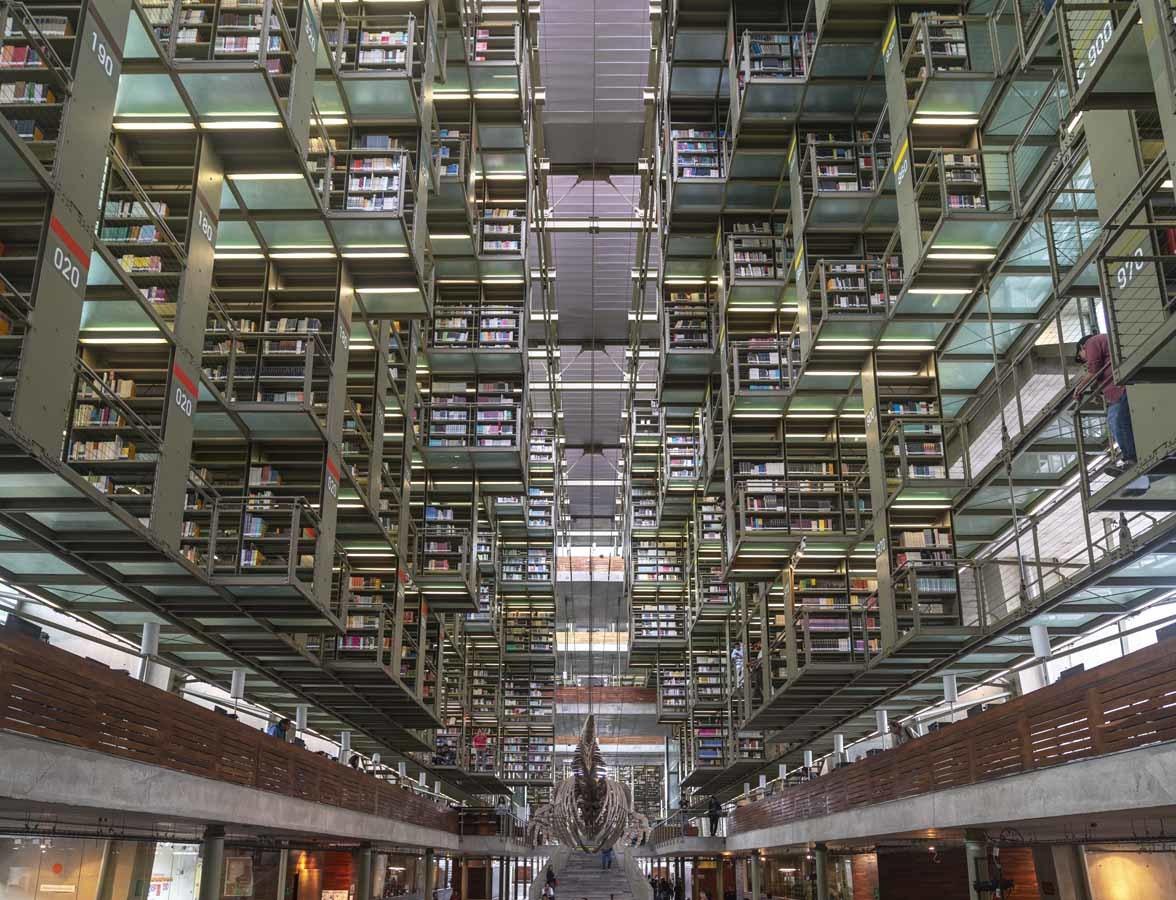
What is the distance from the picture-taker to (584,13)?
1873 centimetres

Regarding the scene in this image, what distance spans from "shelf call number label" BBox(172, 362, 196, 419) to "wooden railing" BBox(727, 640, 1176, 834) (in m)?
6.55

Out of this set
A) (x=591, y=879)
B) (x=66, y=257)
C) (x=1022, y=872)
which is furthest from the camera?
(x=591, y=879)

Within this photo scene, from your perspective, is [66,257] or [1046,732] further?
[1046,732]

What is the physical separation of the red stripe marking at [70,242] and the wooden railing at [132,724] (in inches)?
93.5

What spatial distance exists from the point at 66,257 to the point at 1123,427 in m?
6.69

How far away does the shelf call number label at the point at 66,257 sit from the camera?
602 centimetres

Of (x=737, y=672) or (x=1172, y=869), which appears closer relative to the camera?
(x=1172, y=869)

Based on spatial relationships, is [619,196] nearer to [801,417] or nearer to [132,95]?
[801,417]

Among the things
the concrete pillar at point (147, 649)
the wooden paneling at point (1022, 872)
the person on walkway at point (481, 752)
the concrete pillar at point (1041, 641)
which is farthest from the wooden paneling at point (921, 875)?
the person on walkway at point (481, 752)

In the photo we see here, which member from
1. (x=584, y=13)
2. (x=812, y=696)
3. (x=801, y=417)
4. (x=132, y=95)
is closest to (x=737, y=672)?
(x=812, y=696)

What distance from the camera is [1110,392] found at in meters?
6.95

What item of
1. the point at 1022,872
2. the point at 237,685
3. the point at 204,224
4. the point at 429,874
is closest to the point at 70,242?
the point at 204,224

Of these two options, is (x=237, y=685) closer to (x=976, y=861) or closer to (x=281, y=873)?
(x=281, y=873)

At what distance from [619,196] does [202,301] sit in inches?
620
